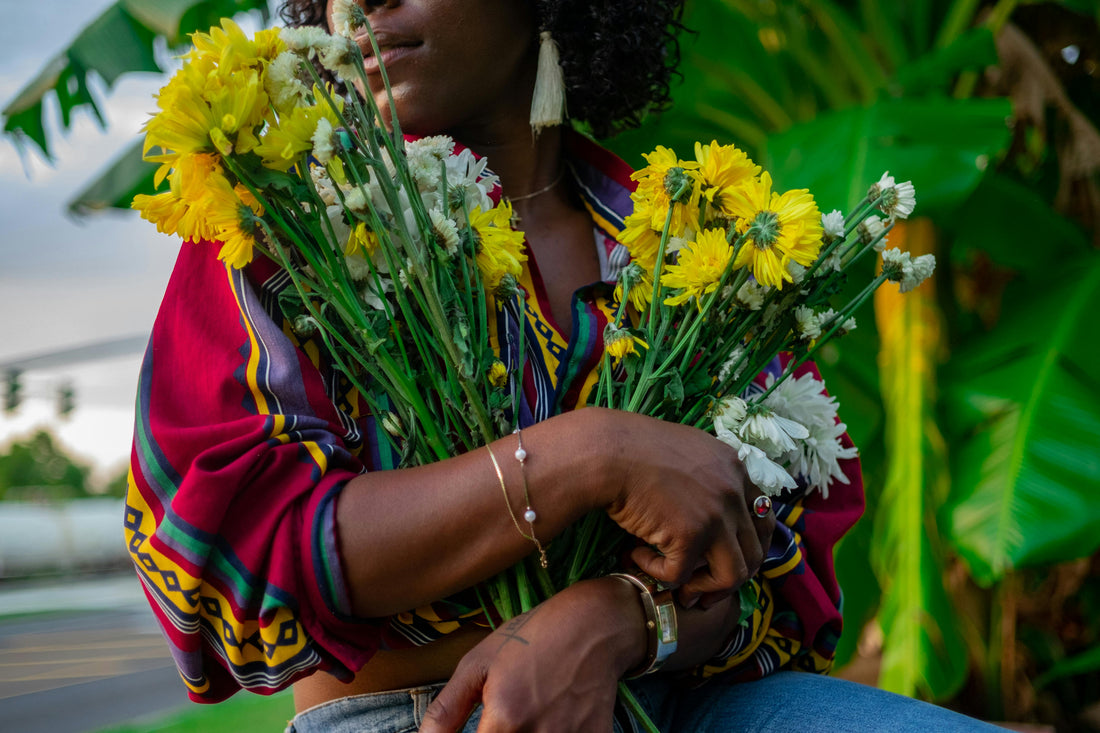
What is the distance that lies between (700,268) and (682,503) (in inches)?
9.2

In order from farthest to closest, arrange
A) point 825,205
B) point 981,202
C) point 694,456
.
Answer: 1. point 981,202
2. point 825,205
3. point 694,456

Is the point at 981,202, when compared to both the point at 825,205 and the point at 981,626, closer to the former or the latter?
the point at 825,205

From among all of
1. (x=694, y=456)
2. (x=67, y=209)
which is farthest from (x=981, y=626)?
(x=67, y=209)

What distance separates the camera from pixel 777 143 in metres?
2.65

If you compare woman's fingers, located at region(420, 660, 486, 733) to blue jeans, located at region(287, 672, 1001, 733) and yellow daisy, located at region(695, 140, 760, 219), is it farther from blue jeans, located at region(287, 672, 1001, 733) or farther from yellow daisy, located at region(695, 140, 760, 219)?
yellow daisy, located at region(695, 140, 760, 219)

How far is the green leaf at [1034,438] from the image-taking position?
2445mm

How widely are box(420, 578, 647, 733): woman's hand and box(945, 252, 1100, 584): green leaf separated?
6.17 ft

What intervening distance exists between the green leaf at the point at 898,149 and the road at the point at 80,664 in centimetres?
862

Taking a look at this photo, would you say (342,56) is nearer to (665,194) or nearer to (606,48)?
(665,194)

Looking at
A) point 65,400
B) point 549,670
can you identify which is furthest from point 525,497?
point 65,400

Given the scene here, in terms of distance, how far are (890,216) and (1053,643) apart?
3222mm

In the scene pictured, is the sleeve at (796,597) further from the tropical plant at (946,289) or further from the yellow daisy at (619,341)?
the tropical plant at (946,289)

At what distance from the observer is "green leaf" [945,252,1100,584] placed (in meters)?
2.45

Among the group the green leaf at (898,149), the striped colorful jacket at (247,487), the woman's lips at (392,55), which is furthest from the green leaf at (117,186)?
the striped colorful jacket at (247,487)
